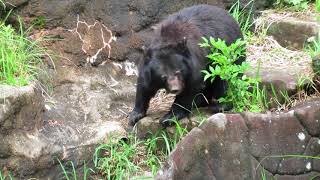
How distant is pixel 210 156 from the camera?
167 inches

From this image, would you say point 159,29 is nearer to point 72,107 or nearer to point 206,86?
point 206,86

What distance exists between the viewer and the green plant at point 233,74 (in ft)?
16.7

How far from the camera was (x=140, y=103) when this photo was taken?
568cm

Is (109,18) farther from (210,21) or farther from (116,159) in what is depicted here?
(116,159)

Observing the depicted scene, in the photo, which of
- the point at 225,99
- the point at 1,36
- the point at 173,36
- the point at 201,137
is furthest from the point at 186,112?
the point at 1,36

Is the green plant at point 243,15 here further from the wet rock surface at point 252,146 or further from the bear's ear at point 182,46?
the wet rock surface at point 252,146

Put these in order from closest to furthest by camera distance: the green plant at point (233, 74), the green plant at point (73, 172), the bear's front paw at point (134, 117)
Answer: the green plant at point (233, 74) → the green plant at point (73, 172) → the bear's front paw at point (134, 117)

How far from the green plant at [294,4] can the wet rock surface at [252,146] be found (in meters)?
3.17

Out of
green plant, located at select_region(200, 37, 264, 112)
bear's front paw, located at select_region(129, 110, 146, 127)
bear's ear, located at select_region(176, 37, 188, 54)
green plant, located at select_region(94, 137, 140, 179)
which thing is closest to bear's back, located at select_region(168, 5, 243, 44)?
green plant, located at select_region(200, 37, 264, 112)

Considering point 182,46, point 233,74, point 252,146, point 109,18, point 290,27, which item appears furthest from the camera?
point 290,27

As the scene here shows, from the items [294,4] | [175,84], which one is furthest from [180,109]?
[294,4]

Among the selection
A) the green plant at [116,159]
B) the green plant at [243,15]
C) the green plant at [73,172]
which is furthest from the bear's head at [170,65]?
the green plant at [243,15]

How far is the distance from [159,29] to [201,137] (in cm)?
165

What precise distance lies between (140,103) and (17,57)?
134 cm
